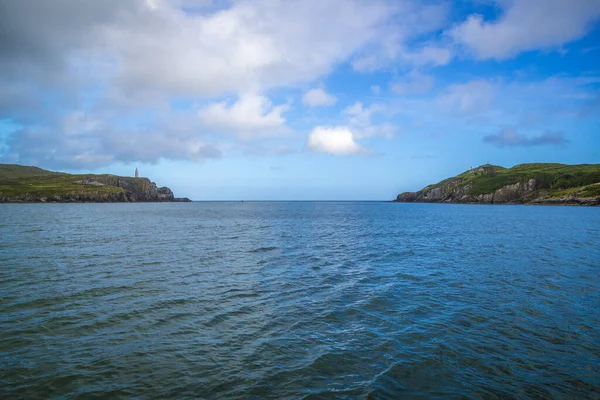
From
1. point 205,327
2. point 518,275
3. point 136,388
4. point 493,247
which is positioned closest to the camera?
point 136,388

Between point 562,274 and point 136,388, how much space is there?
35003 mm

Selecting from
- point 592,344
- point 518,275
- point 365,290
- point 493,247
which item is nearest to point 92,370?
point 365,290

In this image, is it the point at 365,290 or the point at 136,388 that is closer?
the point at 136,388

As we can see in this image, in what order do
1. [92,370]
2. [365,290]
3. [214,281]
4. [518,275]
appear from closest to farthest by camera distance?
[92,370] → [365,290] → [214,281] → [518,275]

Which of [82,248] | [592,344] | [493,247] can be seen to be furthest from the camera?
A: [493,247]

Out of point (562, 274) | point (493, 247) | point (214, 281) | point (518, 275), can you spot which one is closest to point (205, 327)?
point (214, 281)

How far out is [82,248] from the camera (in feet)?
138

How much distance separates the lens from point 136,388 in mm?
11297

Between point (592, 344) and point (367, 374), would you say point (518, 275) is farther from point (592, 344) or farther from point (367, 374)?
point (367, 374)

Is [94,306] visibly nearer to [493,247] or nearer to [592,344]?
[592,344]

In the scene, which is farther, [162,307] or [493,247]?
[493,247]

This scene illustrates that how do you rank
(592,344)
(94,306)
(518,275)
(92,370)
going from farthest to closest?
(518,275), (94,306), (592,344), (92,370)

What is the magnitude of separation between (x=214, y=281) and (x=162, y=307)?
6.75 meters

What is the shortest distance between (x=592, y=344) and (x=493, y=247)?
3547 cm
